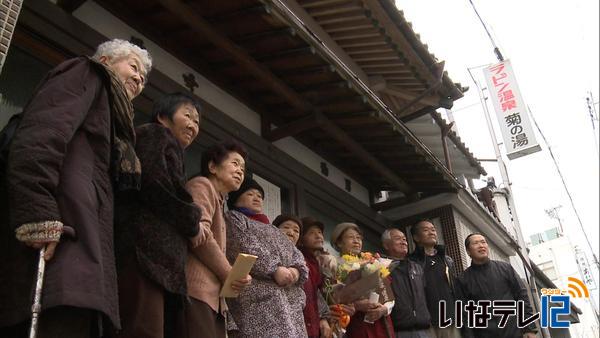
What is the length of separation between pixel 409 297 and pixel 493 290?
1122 mm

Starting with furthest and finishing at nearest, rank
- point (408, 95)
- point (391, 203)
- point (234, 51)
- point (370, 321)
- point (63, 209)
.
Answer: point (408, 95), point (391, 203), point (234, 51), point (370, 321), point (63, 209)

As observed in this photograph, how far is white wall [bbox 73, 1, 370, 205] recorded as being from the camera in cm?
452

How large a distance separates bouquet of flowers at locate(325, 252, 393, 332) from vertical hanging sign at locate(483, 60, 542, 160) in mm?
8549

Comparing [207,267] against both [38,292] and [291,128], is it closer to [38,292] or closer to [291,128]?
[38,292]

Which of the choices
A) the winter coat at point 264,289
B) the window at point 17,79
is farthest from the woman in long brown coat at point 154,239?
the window at point 17,79

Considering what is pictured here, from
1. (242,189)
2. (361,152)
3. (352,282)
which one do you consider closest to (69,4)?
(242,189)

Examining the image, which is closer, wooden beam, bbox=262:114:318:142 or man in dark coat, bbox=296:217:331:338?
man in dark coat, bbox=296:217:331:338

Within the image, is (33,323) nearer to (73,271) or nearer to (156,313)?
(73,271)

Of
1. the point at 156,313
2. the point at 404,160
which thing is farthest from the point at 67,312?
the point at 404,160

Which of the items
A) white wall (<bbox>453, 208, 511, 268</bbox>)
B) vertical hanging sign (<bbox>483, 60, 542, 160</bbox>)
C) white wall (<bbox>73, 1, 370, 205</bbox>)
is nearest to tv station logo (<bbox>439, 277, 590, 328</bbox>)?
white wall (<bbox>453, 208, 511, 268</bbox>)

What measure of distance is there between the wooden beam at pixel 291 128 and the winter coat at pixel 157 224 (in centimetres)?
338

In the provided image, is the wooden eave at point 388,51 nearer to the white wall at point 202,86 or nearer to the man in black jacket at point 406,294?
the white wall at point 202,86

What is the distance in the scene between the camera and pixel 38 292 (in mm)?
2016

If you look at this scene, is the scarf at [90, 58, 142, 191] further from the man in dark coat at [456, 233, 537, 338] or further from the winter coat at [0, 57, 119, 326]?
the man in dark coat at [456, 233, 537, 338]
